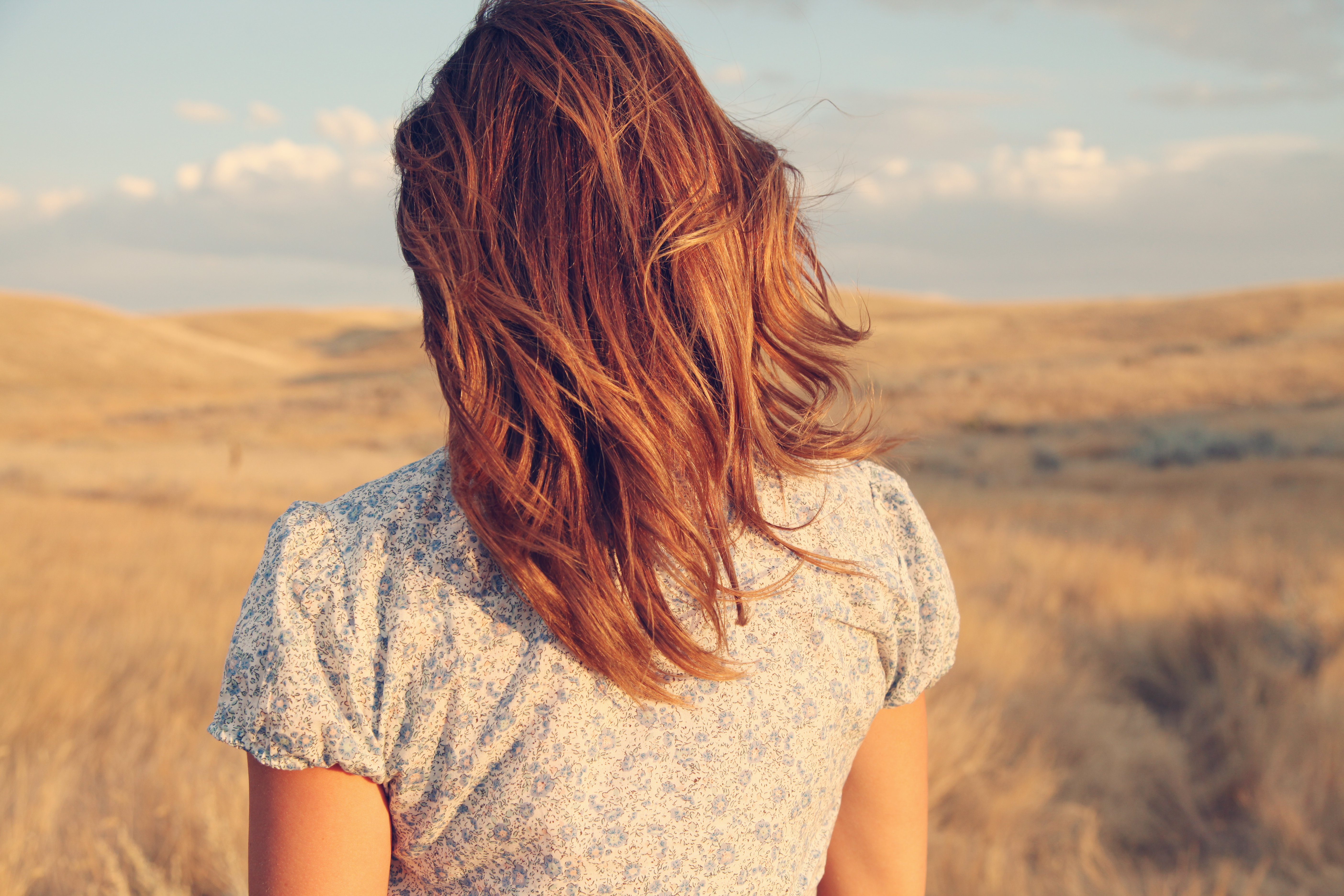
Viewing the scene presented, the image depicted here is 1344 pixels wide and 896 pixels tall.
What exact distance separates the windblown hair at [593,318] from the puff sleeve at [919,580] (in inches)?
8.9

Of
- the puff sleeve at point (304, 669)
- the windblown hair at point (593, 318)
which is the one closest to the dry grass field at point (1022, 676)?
the windblown hair at point (593, 318)

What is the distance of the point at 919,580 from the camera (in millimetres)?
1289

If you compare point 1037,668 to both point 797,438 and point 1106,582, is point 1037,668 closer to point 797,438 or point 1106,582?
point 1106,582

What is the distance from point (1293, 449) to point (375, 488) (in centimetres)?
2068

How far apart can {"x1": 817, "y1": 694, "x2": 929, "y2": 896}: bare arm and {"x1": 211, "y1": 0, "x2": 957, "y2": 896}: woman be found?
0.25 metres

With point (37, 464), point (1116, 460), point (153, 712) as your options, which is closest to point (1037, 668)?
point (153, 712)

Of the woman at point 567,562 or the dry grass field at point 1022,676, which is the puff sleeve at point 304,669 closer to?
the woman at point 567,562

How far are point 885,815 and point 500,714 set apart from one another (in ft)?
2.40

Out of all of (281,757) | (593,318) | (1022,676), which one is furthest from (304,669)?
(1022,676)

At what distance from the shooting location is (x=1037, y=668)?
5.18 meters

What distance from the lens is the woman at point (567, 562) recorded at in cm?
96

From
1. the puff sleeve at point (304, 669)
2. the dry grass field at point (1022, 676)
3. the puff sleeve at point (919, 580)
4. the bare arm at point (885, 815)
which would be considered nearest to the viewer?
the puff sleeve at point (304, 669)

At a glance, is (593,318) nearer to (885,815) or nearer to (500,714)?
(500,714)

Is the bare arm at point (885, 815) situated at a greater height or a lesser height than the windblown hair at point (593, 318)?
lesser
